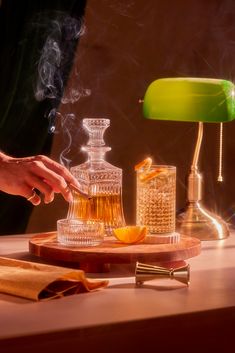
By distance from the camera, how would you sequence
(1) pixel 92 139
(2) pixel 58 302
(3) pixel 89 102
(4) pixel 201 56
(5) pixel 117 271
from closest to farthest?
(2) pixel 58 302 < (5) pixel 117 271 < (1) pixel 92 139 < (3) pixel 89 102 < (4) pixel 201 56

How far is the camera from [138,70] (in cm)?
321

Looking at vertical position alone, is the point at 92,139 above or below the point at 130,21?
below

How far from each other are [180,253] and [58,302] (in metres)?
0.38

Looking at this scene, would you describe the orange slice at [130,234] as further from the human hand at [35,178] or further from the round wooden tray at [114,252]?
the human hand at [35,178]

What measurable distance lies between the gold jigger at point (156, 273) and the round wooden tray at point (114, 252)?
8cm

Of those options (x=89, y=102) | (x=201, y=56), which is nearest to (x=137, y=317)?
(x=89, y=102)

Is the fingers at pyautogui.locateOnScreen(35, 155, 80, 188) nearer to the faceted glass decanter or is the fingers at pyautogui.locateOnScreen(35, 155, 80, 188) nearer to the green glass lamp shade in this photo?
the faceted glass decanter

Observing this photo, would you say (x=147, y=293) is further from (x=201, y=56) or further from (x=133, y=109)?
(x=201, y=56)

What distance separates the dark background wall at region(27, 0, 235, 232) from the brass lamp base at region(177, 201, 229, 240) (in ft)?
3.27

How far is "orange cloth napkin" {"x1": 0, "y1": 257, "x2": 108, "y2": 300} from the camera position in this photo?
1378 millimetres

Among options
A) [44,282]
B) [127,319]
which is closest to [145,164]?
[44,282]

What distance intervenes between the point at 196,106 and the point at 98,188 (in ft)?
1.37

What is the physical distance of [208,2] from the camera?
3.39 meters

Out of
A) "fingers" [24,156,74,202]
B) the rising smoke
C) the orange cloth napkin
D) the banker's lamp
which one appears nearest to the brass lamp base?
the banker's lamp
